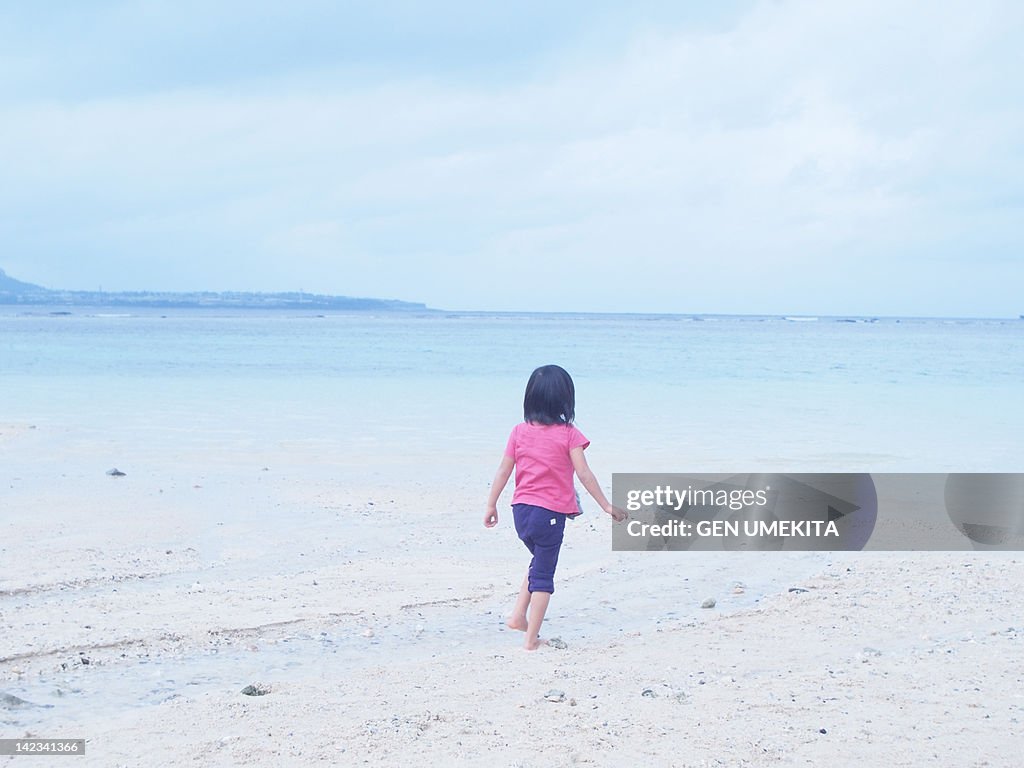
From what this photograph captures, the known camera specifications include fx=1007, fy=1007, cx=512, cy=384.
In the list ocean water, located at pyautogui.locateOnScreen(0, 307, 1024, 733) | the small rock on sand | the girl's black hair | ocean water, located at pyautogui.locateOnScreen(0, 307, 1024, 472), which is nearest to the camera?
the small rock on sand

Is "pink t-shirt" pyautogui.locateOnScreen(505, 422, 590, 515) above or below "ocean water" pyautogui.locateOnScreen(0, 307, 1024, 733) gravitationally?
above

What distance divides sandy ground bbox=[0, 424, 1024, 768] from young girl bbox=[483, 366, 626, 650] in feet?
1.90

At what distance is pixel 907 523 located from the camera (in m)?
9.23

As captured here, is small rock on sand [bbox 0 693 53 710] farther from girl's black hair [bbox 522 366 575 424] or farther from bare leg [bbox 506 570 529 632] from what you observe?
girl's black hair [bbox 522 366 575 424]

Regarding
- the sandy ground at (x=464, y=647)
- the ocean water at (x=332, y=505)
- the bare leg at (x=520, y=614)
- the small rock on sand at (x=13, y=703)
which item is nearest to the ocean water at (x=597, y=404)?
the ocean water at (x=332, y=505)

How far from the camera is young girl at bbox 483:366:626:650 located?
5.45 metres

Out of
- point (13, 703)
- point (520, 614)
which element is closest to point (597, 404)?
point (520, 614)

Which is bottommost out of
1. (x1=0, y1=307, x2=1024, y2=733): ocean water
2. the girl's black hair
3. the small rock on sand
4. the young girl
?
(x1=0, y1=307, x2=1024, y2=733): ocean water

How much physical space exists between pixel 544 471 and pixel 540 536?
36 centimetres

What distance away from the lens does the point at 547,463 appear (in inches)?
216

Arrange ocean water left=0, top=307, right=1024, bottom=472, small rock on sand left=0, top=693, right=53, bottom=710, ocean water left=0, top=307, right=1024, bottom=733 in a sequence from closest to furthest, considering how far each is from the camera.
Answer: small rock on sand left=0, top=693, right=53, bottom=710, ocean water left=0, top=307, right=1024, bottom=733, ocean water left=0, top=307, right=1024, bottom=472

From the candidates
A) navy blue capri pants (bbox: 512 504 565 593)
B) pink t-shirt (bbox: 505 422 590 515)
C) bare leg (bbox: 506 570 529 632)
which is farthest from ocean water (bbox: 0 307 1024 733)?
pink t-shirt (bbox: 505 422 590 515)

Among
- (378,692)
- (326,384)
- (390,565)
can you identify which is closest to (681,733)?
(378,692)

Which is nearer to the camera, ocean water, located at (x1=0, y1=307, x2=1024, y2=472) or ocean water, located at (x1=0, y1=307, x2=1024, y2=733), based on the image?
ocean water, located at (x1=0, y1=307, x2=1024, y2=733)
